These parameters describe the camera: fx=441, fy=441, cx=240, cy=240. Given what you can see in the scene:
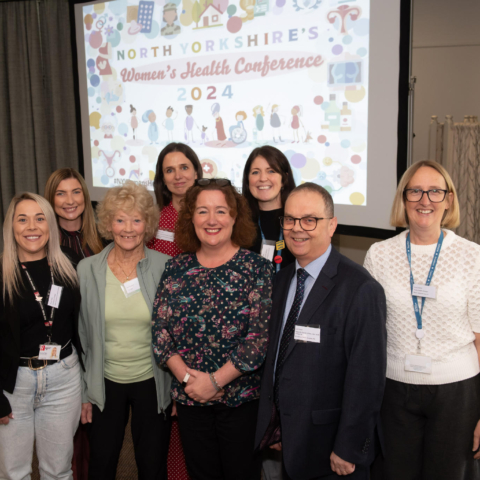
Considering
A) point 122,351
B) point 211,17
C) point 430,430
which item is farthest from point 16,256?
point 211,17

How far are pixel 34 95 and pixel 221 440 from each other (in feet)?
16.2

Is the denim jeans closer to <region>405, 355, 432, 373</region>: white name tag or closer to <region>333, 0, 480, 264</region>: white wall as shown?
<region>405, 355, 432, 373</region>: white name tag

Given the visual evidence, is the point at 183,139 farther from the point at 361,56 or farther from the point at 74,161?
the point at 74,161

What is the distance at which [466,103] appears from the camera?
5.25 metres

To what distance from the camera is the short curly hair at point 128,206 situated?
2.11 meters

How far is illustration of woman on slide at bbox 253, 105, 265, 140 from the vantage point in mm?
3588

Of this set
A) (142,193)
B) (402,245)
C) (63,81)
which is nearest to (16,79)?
(63,81)

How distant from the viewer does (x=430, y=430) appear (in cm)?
173

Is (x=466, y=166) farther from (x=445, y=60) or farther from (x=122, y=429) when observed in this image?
(x=122, y=429)

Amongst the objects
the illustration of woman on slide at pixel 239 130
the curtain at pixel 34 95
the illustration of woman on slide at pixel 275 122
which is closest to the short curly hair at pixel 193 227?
the illustration of woman on slide at pixel 275 122

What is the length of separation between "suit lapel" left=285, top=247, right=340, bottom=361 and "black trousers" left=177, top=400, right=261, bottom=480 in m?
0.41

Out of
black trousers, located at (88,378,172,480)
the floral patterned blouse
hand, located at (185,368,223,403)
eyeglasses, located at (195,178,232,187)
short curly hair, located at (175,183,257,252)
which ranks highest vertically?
eyeglasses, located at (195,178,232,187)

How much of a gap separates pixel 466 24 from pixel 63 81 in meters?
4.80

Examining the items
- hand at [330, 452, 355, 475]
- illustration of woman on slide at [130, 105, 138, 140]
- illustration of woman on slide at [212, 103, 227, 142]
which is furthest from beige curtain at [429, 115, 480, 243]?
hand at [330, 452, 355, 475]
